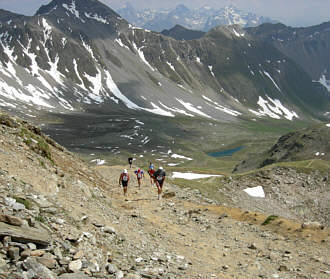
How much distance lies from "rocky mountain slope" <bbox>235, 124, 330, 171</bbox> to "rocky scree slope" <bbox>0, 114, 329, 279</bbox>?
95285 millimetres

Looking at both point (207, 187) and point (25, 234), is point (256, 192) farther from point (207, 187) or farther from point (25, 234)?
point (25, 234)

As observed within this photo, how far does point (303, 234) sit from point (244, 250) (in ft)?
18.1

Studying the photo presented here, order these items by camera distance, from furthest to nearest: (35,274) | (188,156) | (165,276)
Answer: (188,156), (165,276), (35,274)

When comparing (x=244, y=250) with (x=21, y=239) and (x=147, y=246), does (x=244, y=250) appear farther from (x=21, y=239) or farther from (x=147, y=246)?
(x=21, y=239)

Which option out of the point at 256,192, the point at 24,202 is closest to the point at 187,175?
the point at 256,192

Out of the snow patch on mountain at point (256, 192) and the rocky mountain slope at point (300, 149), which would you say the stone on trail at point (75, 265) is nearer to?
the snow patch on mountain at point (256, 192)

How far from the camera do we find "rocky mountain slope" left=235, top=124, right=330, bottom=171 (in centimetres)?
11500

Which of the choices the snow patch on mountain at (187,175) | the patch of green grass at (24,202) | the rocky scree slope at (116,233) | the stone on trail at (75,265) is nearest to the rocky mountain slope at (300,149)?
the snow patch on mountain at (187,175)

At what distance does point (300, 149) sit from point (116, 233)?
114810mm

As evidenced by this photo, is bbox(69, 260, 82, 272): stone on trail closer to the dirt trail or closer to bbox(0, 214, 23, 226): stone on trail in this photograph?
bbox(0, 214, 23, 226): stone on trail

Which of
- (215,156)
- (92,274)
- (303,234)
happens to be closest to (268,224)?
(303,234)

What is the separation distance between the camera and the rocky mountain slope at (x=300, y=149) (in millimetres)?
115000

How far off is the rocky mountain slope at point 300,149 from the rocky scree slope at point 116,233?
95285mm

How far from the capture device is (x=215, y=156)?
196750 millimetres
